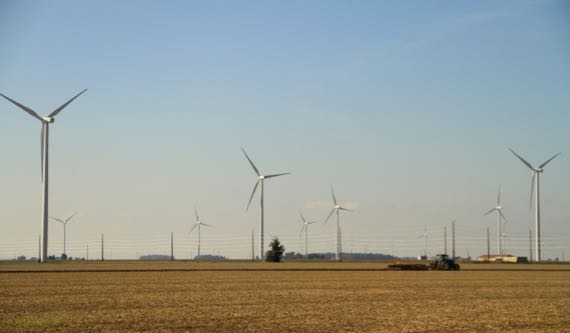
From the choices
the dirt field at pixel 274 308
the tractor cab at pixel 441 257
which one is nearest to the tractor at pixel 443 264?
the tractor cab at pixel 441 257

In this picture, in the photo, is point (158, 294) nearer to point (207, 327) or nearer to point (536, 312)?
point (207, 327)

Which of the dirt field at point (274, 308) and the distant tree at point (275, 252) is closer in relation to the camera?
the dirt field at point (274, 308)

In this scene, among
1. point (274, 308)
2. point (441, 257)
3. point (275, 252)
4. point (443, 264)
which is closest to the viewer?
point (274, 308)

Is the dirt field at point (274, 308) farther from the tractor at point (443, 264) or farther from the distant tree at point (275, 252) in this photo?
the distant tree at point (275, 252)

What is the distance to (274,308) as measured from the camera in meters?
38.9

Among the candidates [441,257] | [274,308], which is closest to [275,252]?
[441,257]

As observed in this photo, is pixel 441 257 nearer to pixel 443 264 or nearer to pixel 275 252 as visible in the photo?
pixel 443 264

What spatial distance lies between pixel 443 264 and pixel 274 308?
69966 millimetres

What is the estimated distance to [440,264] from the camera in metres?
105

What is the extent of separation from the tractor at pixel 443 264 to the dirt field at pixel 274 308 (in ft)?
155

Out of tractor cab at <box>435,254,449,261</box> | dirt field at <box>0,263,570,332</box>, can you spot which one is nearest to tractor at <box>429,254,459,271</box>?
tractor cab at <box>435,254,449,261</box>

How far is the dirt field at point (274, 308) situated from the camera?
104ft

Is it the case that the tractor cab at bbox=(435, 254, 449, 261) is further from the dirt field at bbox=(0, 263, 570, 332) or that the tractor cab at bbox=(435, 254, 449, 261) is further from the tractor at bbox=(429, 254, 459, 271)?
the dirt field at bbox=(0, 263, 570, 332)

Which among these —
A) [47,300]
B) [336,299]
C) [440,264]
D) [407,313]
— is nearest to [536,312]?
[407,313]
